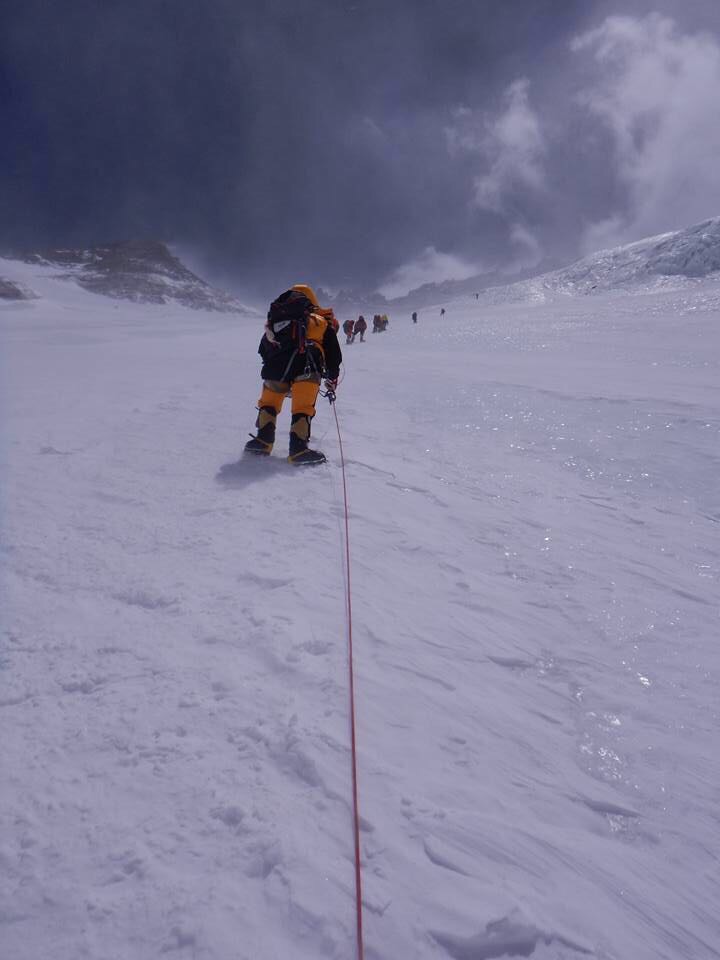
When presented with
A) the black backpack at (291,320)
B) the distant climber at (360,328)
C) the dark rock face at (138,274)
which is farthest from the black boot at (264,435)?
the dark rock face at (138,274)

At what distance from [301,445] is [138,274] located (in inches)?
5836

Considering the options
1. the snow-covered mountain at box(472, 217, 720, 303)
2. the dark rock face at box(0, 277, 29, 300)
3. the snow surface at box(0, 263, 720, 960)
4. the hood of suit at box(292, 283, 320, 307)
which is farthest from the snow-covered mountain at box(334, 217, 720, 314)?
the snow surface at box(0, 263, 720, 960)

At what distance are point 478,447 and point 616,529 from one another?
186cm

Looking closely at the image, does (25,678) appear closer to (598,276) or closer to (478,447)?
(478,447)

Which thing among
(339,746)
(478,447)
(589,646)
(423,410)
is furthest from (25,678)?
(423,410)

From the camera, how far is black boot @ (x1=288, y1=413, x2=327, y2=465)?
4.38 m

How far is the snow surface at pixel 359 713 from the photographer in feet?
4.12

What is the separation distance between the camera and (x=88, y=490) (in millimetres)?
3486

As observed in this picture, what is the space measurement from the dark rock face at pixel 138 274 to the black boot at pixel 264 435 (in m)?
113

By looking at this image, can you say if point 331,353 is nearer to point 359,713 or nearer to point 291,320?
point 291,320

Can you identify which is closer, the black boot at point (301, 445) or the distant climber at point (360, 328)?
the black boot at point (301, 445)

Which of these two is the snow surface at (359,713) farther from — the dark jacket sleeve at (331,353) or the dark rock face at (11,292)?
the dark rock face at (11,292)

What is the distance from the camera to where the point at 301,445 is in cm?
445

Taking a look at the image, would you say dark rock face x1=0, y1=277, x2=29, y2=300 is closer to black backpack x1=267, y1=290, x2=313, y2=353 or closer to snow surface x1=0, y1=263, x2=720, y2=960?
black backpack x1=267, y1=290, x2=313, y2=353
